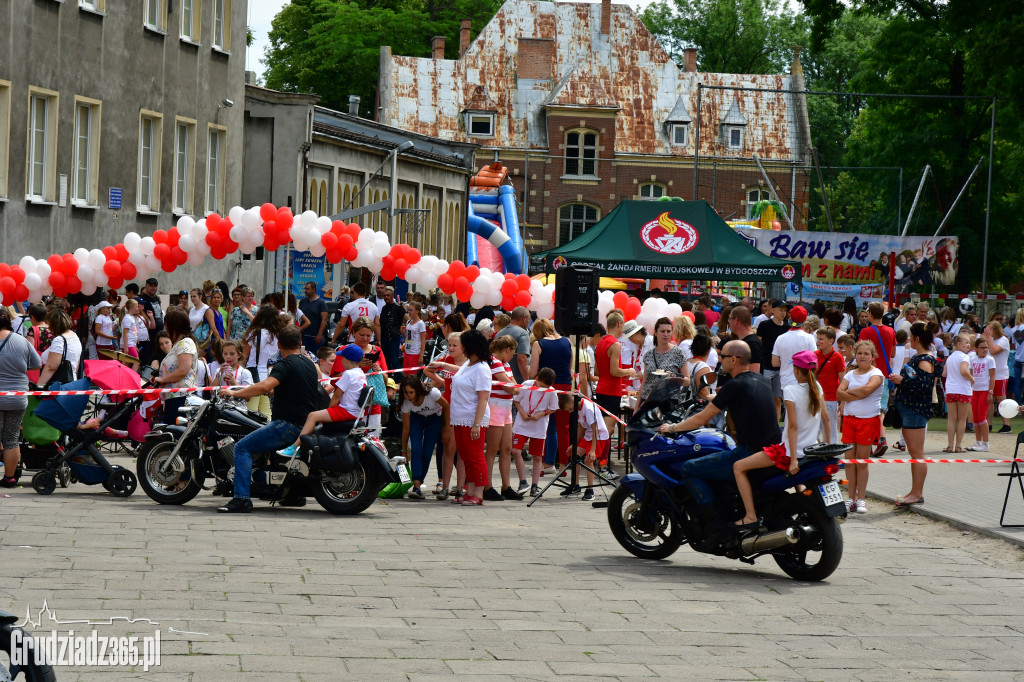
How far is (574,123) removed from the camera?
7275cm

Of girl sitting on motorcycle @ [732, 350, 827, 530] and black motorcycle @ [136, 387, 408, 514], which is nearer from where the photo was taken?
girl sitting on motorcycle @ [732, 350, 827, 530]

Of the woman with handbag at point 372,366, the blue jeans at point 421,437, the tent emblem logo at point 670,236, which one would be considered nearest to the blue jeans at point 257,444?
the woman with handbag at point 372,366

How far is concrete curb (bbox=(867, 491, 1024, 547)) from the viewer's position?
11.9m

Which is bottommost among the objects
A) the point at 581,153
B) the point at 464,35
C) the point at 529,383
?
the point at 529,383

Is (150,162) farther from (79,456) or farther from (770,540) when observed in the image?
(770,540)

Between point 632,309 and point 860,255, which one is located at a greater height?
point 860,255

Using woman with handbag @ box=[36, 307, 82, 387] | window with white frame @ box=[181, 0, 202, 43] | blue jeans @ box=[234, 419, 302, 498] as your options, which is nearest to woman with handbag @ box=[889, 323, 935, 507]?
blue jeans @ box=[234, 419, 302, 498]

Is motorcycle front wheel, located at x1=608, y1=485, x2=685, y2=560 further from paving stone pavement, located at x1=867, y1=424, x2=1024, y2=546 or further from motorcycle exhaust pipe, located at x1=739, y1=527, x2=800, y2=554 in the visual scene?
paving stone pavement, located at x1=867, y1=424, x2=1024, y2=546

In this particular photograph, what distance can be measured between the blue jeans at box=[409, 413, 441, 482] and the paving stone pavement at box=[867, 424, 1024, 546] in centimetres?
472

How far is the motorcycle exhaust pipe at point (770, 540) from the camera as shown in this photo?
9953 mm

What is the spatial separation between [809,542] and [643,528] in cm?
139

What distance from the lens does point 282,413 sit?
1261cm

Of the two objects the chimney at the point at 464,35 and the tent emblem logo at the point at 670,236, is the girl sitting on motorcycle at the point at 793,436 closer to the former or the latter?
the tent emblem logo at the point at 670,236

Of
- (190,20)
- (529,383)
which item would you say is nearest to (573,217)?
(190,20)
